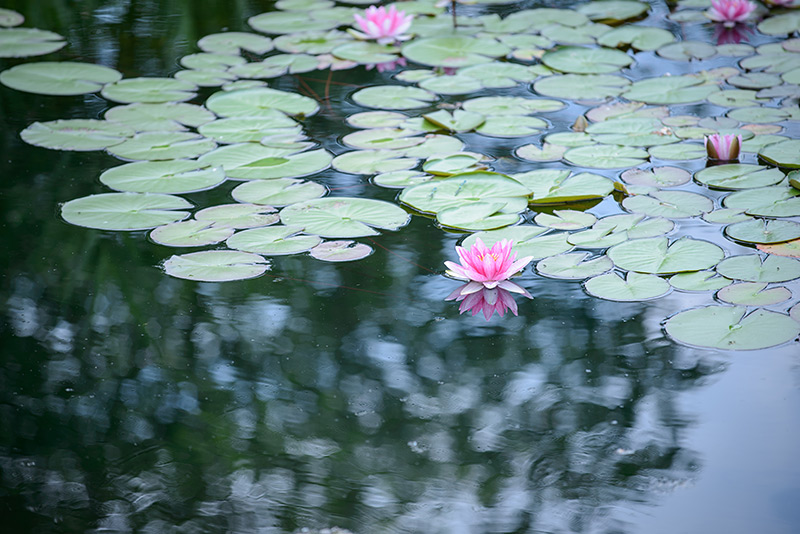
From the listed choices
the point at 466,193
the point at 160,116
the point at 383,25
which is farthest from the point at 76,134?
the point at 383,25

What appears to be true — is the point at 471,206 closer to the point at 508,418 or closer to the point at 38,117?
the point at 508,418

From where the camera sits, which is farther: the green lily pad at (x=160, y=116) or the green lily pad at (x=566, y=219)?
the green lily pad at (x=160, y=116)

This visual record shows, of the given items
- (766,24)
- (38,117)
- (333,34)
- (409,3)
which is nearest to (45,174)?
(38,117)

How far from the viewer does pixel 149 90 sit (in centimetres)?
302

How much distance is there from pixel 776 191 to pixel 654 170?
0.34 meters

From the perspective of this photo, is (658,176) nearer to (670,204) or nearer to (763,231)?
(670,204)

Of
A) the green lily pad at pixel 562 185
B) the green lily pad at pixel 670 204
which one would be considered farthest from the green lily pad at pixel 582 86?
the green lily pad at pixel 670 204

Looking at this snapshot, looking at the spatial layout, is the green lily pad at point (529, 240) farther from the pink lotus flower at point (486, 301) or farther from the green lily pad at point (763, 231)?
the green lily pad at point (763, 231)

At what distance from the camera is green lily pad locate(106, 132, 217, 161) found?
251 centimetres

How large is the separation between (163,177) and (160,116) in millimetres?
508

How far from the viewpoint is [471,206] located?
221 centimetres

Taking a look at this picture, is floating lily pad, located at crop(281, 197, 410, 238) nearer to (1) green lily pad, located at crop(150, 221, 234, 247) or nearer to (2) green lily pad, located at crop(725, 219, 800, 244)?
(1) green lily pad, located at crop(150, 221, 234, 247)

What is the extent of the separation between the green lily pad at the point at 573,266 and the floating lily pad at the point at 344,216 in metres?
0.42

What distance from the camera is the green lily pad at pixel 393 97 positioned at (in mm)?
2926
